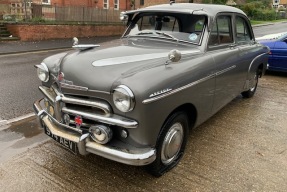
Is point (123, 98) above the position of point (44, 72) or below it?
below

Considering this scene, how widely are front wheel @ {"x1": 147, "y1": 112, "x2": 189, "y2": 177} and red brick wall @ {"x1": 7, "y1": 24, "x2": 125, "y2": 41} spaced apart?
13.4 meters

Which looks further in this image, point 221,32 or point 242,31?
point 242,31

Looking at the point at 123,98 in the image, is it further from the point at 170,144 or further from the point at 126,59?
the point at 170,144

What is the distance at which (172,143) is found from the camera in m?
3.26

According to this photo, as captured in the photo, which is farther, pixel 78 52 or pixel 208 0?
pixel 208 0

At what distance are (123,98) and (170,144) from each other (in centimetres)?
89

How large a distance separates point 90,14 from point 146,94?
1818 cm

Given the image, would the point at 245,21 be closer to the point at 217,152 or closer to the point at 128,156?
the point at 217,152

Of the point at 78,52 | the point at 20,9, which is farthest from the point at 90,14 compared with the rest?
the point at 78,52

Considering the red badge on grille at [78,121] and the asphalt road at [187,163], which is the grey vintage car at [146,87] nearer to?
the red badge on grille at [78,121]

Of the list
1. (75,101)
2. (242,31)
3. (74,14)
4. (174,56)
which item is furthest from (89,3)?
(75,101)

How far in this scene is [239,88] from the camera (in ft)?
16.2

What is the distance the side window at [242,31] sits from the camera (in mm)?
4867

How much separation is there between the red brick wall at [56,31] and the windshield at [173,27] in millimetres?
12051
